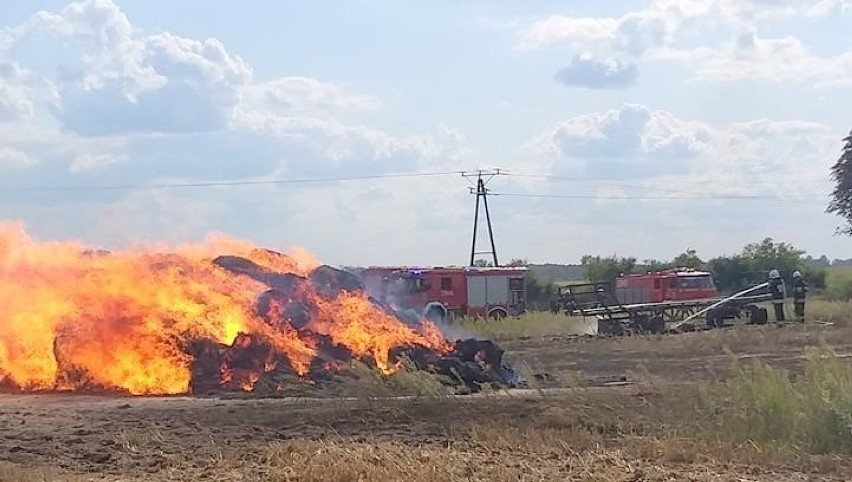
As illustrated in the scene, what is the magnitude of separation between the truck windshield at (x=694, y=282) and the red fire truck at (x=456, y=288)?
638 cm

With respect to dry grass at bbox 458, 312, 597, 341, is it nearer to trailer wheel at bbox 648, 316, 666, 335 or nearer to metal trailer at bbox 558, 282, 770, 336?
metal trailer at bbox 558, 282, 770, 336

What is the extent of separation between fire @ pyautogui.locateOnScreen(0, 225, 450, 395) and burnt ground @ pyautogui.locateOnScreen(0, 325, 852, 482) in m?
1.34

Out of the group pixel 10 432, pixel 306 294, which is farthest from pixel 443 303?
pixel 10 432

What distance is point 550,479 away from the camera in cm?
1057

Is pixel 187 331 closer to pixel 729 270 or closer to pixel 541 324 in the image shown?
pixel 541 324

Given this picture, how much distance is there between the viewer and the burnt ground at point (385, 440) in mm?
11164

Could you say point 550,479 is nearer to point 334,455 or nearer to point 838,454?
point 334,455

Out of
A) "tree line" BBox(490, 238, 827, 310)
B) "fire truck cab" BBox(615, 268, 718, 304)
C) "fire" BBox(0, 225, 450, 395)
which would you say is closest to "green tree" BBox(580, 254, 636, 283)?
"tree line" BBox(490, 238, 827, 310)

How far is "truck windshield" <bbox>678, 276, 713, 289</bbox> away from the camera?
160ft

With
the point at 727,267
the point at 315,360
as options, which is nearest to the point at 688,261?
the point at 727,267

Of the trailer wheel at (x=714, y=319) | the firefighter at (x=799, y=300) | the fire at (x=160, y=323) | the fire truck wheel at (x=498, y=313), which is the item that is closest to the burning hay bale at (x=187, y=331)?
the fire at (x=160, y=323)

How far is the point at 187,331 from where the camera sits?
22.3 meters

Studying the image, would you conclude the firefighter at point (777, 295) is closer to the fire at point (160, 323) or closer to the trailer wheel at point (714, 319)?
the trailer wheel at point (714, 319)

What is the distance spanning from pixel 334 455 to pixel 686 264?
222ft
